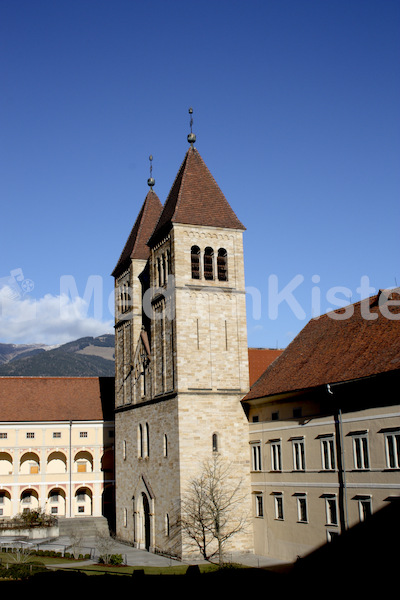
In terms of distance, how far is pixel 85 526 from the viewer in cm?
5662

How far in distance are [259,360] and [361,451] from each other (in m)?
16.2

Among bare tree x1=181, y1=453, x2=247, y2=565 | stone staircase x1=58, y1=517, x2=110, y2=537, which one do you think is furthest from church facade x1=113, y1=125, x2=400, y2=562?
stone staircase x1=58, y1=517, x2=110, y2=537

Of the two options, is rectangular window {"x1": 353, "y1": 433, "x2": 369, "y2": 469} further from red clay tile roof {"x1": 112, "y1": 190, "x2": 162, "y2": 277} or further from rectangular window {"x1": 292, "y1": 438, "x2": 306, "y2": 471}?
red clay tile roof {"x1": 112, "y1": 190, "x2": 162, "y2": 277}

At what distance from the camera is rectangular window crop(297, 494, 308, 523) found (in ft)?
117

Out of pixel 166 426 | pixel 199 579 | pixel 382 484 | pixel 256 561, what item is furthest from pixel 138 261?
pixel 199 579

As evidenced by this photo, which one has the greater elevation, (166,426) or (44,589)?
(166,426)

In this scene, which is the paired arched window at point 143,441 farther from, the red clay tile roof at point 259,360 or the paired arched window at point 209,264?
the paired arched window at point 209,264

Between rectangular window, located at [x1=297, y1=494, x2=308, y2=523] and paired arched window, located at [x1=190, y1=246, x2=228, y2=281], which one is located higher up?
paired arched window, located at [x1=190, y1=246, x2=228, y2=281]

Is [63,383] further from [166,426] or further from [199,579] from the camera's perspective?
[199,579]

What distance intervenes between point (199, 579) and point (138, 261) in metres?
33.8

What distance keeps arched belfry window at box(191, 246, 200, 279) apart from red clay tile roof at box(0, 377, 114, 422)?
26.2m

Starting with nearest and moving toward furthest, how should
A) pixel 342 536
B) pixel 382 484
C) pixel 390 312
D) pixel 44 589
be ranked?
1. pixel 44 589
2. pixel 382 484
3. pixel 342 536
4. pixel 390 312

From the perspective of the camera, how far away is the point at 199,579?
2277 cm

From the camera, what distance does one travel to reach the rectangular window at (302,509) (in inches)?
1409
